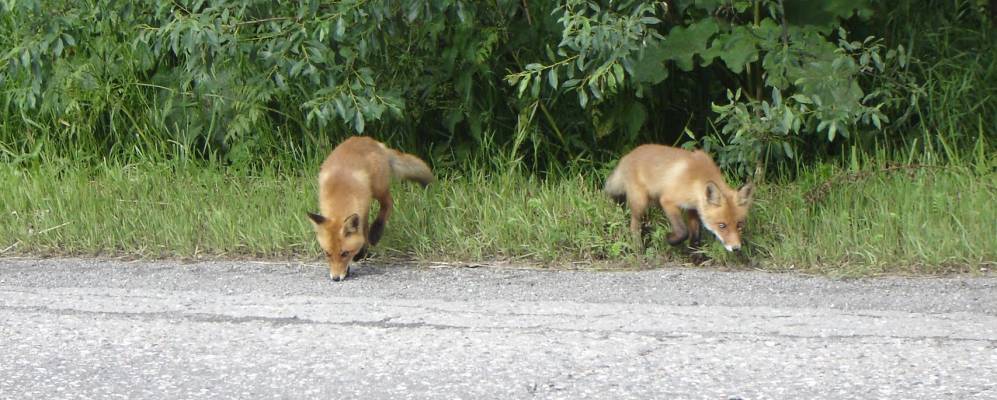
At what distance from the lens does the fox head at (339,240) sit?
7.03 m

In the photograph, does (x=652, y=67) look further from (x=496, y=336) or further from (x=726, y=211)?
(x=496, y=336)

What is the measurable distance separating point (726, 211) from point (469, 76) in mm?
2508

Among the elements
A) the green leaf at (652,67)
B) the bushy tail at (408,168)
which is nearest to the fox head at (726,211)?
the green leaf at (652,67)

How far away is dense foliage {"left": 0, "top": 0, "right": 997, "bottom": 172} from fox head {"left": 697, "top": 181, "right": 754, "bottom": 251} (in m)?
0.54

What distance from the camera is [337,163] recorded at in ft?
25.3

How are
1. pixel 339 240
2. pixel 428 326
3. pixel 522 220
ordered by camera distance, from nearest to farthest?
pixel 428 326 < pixel 339 240 < pixel 522 220

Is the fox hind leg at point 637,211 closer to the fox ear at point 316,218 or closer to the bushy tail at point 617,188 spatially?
the bushy tail at point 617,188

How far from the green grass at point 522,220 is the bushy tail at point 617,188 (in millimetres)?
96

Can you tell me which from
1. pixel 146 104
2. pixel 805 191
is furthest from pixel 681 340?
pixel 146 104

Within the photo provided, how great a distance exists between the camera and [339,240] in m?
7.11

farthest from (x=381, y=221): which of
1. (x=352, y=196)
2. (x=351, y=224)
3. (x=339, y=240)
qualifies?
(x=339, y=240)

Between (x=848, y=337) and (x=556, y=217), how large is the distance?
2832 millimetres

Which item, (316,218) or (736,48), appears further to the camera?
(736,48)

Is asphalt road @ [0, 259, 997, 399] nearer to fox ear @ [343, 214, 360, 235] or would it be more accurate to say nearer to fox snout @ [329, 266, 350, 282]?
fox snout @ [329, 266, 350, 282]
